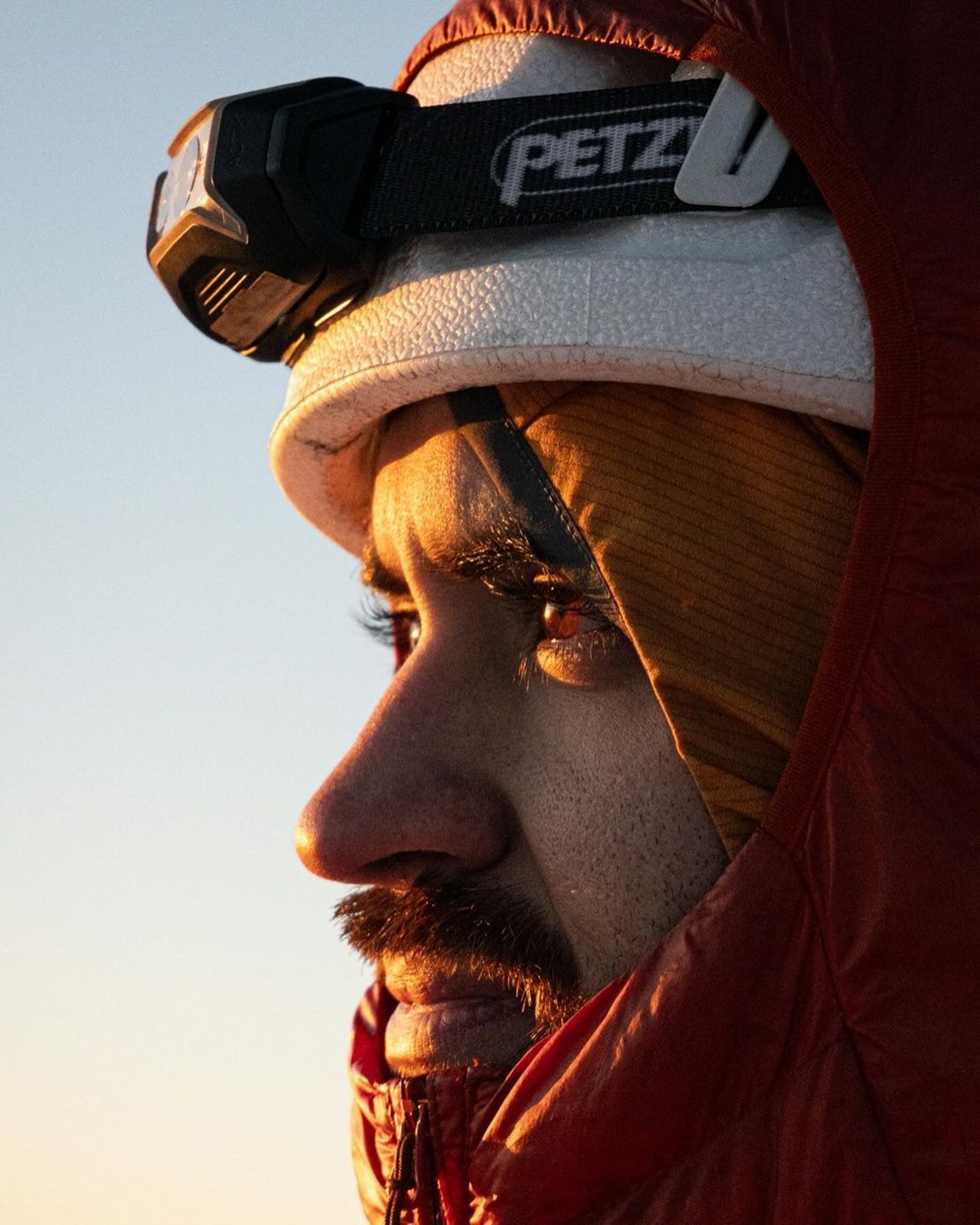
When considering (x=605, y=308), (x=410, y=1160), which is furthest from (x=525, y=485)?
(x=410, y=1160)

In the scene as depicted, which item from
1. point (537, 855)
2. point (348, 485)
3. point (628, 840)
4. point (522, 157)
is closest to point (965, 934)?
point (628, 840)

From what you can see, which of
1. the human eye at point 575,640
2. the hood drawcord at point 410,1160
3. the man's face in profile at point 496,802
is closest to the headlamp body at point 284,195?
the man's face in profile at point 496,802

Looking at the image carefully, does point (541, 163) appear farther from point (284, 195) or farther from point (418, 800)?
point (418, 800)

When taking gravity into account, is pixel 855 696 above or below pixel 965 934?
above

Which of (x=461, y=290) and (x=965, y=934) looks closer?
(x=965, y=934)

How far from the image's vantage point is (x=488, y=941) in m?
1.64

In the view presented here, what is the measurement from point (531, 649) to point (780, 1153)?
0.59 metres

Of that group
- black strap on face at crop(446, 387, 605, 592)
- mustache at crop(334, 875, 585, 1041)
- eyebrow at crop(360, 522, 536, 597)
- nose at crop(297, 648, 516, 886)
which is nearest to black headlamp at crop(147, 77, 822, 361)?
black strap on face at crop(446, 387, 605, 592)

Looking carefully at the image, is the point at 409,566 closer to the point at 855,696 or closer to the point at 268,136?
the point at 268,136

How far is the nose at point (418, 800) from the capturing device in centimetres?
167

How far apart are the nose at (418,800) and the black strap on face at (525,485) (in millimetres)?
208

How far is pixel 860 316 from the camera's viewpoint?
146 cm

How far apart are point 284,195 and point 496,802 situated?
0.68 metres

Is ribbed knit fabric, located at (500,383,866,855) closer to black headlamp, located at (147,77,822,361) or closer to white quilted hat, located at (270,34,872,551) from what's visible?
white quilted hat, located at (270,34,872,551)
